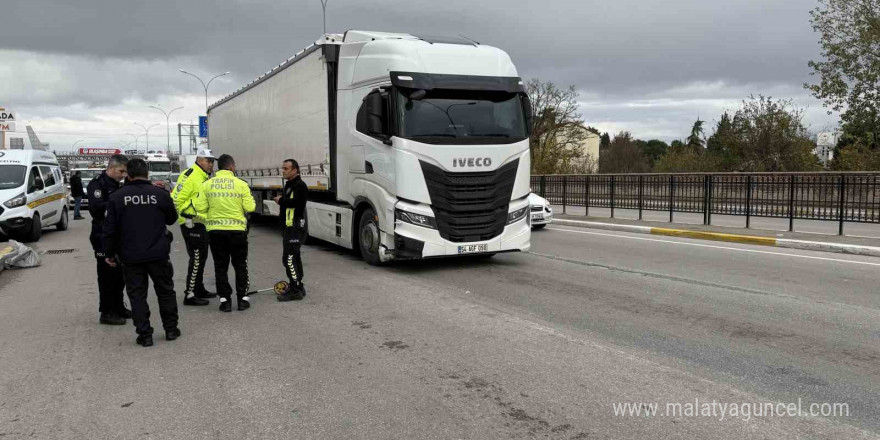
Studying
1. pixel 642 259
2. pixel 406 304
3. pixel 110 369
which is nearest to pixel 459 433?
pixel 110 369

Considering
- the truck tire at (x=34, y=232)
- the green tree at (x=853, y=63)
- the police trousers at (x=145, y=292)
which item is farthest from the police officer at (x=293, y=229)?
the green tree at (x=853, y=63)

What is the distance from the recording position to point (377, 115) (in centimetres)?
867

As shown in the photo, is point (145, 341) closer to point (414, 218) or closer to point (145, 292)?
point (145, 292)

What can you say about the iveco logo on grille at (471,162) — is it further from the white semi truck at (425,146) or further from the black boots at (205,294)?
the black boots at (205,294)

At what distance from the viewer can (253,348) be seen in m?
5.50

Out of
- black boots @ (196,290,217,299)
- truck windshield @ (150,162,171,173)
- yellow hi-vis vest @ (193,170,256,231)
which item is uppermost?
truck windshield @ (150,162,171,173)

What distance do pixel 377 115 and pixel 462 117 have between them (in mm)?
1207

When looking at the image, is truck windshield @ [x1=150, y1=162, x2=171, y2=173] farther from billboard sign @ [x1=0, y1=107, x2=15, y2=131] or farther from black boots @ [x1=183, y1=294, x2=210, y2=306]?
black boots @ [x1=183, y1=294, x2=210, y2=306]

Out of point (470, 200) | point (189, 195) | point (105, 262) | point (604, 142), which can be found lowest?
point (105, 262)

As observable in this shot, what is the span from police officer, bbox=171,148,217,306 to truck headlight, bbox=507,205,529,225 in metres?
4.19

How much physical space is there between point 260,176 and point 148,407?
1209 centimetres

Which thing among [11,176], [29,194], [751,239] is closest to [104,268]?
[29,194]

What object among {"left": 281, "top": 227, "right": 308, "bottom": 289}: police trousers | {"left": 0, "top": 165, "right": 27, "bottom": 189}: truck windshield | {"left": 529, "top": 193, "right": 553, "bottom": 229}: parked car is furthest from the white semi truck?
{"left": 0, "top": 165, "right": 27, "bottom": 189}: truck windshield

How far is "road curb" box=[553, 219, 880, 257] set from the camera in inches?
452
